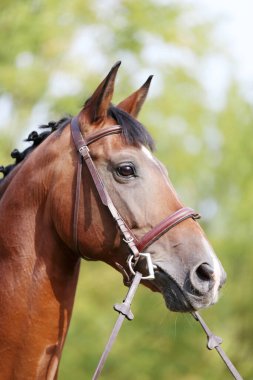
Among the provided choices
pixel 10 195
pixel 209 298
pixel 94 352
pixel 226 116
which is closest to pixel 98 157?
pixel 10 195

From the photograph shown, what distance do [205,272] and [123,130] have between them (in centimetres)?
100

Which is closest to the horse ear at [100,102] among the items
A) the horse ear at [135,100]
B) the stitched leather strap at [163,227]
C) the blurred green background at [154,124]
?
the horse ear at [135,100]

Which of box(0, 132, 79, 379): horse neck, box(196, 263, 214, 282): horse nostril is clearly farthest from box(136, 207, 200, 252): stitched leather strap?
box(0, 132, 79, 379): horse neck

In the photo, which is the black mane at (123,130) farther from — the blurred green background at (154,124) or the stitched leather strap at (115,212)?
the blurred green background at (154,124)

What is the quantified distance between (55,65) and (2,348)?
13618 mm

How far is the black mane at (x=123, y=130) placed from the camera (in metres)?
4.34

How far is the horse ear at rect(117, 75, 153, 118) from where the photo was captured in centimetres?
473

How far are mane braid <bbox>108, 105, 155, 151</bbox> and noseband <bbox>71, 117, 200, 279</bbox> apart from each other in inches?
2.1

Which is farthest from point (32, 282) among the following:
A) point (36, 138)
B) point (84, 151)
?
→ point (36, 138)

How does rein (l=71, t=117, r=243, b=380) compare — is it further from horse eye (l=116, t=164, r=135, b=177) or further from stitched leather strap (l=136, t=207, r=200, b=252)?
horse eye (l=116, t=164, r=135, b=177)

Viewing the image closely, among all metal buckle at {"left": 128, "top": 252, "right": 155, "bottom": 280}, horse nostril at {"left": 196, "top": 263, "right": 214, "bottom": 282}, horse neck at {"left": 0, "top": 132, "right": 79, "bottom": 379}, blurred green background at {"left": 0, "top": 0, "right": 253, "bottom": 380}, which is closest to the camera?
horse nostril at {"left": 196, "top": 263, "right": 214, "bottom": 282}

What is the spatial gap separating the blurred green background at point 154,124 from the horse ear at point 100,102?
8.11 metres

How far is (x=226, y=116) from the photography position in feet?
63.2

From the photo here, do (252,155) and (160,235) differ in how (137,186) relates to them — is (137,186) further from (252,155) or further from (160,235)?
(252,155)
